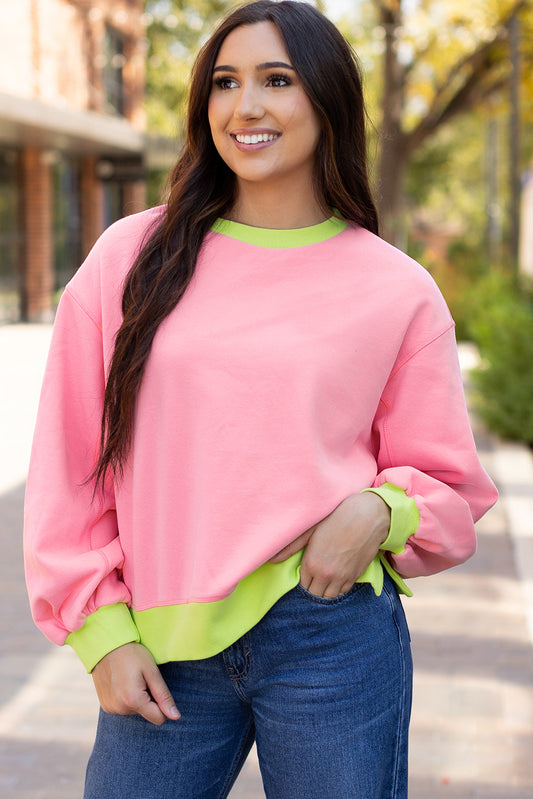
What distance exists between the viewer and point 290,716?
5.37ft

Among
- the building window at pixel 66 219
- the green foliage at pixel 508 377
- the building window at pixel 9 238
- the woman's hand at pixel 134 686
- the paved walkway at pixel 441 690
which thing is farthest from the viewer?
the building window at pixel 66 219

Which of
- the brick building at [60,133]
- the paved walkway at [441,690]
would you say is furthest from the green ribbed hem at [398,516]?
the brick building at [60,133]

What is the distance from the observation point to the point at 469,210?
208 ft

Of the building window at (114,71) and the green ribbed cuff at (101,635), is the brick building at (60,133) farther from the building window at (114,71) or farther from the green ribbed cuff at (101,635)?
the green ribbed cuff at (101,635)

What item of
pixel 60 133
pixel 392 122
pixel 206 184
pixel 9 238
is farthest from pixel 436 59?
pixel 206 184

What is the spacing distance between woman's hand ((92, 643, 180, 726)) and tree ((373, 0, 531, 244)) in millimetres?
12283

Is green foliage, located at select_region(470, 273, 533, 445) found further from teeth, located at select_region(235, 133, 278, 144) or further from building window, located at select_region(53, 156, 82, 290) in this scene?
building window, located at select_region(53, 156, 82, 290)

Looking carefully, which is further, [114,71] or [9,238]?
[114,71]

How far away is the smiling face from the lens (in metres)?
1.72

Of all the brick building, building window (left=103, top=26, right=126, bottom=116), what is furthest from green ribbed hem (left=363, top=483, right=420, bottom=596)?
building window (left=103, top=26, right=126, bottom=116)

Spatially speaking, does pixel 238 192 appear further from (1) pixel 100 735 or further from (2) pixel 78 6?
(2) pixel 78 6

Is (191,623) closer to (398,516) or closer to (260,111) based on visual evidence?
(398,516)

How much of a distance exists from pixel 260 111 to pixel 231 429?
20.8 inches

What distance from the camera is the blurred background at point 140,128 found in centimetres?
1375
